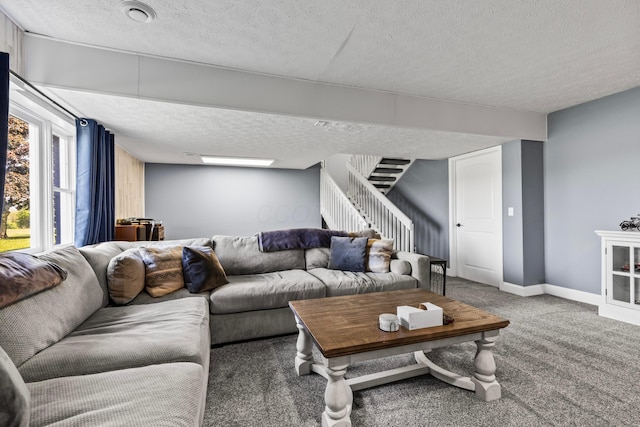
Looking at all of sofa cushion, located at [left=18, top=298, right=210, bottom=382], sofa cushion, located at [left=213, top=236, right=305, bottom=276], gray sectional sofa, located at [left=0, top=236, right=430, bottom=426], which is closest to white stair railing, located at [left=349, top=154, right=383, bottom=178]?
gray sectional sofa, located at [left=0, top=236, right=430, bottom=426]

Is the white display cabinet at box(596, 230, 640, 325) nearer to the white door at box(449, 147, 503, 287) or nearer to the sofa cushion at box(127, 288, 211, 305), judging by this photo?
the white door at box(449, 147, 503, 287)

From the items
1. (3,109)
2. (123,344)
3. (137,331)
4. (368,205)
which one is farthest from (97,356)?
(368,205)

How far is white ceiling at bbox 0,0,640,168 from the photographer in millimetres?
1861

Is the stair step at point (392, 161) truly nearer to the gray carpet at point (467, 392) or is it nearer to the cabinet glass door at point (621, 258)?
the cabinet glass door at point (621, 258)

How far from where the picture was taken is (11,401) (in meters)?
0.76

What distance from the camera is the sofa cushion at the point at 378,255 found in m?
3.09

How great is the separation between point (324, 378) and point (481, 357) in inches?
36.7

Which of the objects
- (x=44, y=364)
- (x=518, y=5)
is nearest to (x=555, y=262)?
(x=518, y=5)

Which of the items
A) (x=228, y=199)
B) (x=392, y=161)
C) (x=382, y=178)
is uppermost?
(x=392, y=161)

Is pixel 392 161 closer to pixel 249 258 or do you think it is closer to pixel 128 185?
pixel 249 258

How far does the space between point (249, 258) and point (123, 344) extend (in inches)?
65.1

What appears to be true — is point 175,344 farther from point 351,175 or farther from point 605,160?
point 351,175

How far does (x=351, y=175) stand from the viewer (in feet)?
19.8

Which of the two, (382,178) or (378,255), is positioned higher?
(382,178)
